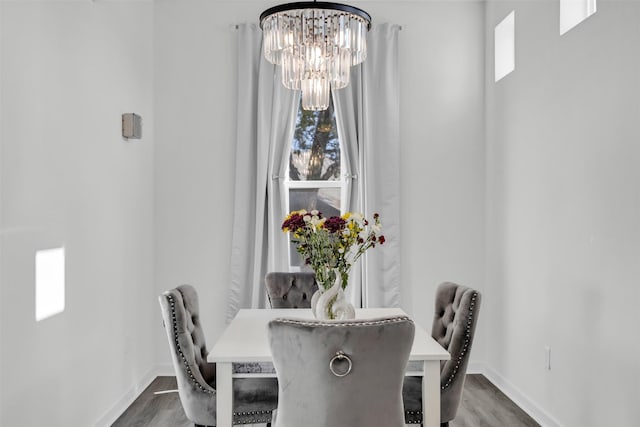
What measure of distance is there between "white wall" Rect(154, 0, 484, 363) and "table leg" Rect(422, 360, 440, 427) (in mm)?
2284

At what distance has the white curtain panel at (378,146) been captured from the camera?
14.6ft

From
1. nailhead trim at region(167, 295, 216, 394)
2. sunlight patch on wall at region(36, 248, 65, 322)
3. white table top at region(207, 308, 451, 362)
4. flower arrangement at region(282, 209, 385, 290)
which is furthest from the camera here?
sunlight patch on wall at region(36, 248, 65, 322)

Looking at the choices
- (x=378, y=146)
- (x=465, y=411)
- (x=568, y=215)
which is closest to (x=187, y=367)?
(x=465, y=411)

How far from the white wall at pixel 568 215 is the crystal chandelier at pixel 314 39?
47.7 inches

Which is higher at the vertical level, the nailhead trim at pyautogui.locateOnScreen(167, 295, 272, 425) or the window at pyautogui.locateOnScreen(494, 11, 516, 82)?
the window at pyautogui.locateOnScreen(494, 11, 516, 82)

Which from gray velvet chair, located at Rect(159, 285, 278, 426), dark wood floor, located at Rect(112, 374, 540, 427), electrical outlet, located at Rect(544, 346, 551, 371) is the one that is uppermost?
gray velvet chair, located at Rect(159, 285, 278, 426)

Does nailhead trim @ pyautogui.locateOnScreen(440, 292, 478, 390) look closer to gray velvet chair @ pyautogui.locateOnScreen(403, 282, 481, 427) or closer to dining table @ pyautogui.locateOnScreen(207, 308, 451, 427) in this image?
gray velvet chair @ pyautogui.locateOnScreen(403, 282, 481, 427)

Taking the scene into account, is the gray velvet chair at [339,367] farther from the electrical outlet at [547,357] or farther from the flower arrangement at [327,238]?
the electrical outlet at [547,357]

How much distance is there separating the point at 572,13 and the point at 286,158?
2.20 m

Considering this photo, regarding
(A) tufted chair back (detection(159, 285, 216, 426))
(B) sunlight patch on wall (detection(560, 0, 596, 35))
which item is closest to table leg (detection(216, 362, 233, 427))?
(A) tufted chair back (detection(159, 285, 216, 426))

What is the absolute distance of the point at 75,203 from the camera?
2.97 m

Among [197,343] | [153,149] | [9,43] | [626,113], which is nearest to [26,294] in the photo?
[197,343]

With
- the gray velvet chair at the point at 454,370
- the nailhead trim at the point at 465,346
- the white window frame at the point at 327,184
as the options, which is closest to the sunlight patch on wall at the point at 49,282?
the gray velvet chair at the point at 454,370

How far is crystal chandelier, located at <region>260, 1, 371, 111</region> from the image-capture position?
2646mm
